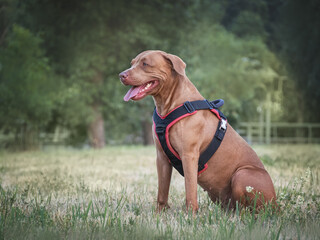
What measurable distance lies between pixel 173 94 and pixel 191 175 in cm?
87

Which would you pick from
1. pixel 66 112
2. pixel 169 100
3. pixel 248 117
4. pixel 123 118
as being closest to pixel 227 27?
pixel 248 117

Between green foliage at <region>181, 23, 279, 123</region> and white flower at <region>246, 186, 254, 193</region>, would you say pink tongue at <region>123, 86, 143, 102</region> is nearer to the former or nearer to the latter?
white flower at <region>246, 186, 254, 193</region>

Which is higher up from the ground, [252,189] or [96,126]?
[96,126]

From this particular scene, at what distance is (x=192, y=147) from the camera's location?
3.56 metres

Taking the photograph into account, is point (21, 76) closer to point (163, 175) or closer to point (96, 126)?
point (96, 126)

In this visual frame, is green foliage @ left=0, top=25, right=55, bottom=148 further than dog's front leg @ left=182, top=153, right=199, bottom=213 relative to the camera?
Yes

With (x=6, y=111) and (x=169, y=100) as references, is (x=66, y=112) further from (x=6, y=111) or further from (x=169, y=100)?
(x=169, y=100)

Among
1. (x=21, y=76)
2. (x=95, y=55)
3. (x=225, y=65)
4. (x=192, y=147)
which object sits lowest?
(x=192, y=147)

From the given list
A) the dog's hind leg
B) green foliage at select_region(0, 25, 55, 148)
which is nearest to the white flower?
the dog's hind leg

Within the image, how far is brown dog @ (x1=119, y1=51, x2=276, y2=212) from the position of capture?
11.7ft

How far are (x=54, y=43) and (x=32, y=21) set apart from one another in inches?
49.1

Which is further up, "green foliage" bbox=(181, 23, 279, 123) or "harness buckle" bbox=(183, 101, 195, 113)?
"green foliage" bbox=(181, 23, 279, 123)

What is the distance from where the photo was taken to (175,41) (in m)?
17.0

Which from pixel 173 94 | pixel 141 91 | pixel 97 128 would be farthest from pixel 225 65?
pixel 141 91
